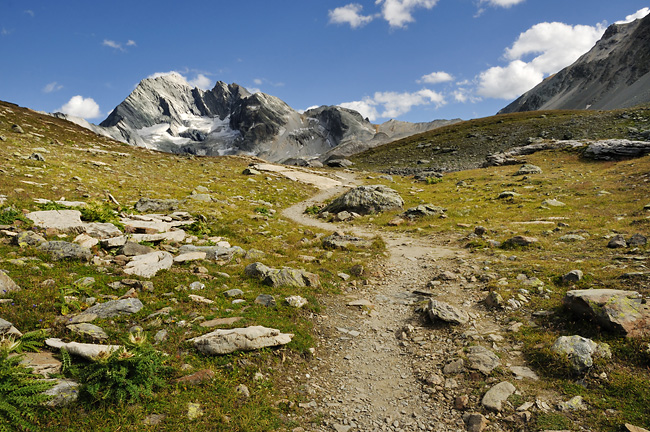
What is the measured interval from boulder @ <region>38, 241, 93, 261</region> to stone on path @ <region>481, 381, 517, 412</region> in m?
12.6

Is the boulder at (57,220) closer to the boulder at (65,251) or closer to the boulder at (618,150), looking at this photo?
the boulder at (65,251)

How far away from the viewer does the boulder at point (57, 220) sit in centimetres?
1240

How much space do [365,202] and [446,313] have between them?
1955cm

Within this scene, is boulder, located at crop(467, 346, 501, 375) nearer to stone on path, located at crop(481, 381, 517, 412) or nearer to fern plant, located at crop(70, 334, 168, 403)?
stone on path, located at crop(481, 381, 517, 412)

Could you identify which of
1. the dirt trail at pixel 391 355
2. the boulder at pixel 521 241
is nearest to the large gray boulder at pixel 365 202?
the boulder at pixel 521 241

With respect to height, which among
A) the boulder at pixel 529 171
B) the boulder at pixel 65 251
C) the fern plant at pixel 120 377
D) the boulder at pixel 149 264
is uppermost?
the boulder at pixel 529 171

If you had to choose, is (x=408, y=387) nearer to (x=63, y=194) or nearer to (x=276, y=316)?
(x=276, y=316)

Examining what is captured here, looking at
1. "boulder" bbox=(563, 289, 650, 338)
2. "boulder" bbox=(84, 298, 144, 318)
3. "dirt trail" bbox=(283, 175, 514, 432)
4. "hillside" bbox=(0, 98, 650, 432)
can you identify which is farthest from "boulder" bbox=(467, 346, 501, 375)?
"boulder" bbox=(84, 298, 144, 318)

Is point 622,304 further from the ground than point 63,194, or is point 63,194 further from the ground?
point 63,194

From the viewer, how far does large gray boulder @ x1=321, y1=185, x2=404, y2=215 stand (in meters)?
28.4

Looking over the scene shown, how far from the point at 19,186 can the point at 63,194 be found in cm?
195

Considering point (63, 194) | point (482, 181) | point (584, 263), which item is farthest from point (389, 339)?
point (482, 181)

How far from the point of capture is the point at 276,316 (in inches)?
364

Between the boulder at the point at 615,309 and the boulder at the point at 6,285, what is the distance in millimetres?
14909
